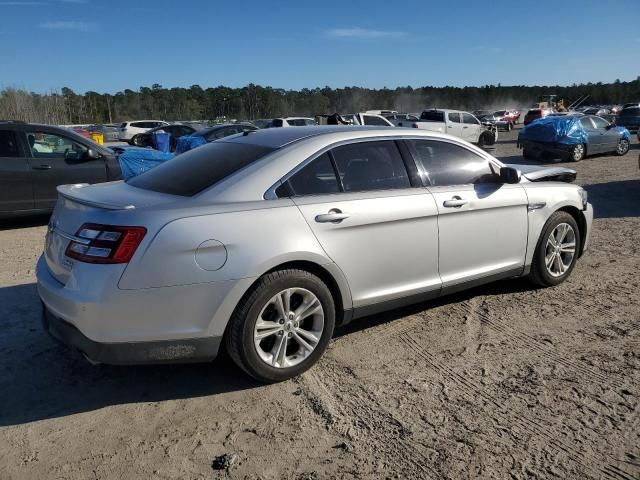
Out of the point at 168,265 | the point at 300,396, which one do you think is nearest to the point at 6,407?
the point at 168,265

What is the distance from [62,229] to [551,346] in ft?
10.9

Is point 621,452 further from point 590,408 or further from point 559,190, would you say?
point 559,190

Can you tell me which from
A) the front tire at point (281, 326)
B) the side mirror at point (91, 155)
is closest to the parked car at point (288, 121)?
the side mirror at point (91, 155)

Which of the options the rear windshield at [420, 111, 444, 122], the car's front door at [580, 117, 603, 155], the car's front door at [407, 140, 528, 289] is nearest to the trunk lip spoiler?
the car's front door at [407, 140, 528, 289]

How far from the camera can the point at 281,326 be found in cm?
328

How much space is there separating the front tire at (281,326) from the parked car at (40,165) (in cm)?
589

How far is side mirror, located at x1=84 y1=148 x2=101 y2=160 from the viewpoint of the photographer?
322 inches

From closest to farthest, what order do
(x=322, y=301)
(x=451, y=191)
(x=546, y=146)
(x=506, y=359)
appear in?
(x=322, y=301) → (x=506, y=359) → (x=451, y=191) → (x=546, y=146)

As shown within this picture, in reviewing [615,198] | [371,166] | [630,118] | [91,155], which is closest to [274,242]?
[371,166]

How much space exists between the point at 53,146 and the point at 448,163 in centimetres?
636

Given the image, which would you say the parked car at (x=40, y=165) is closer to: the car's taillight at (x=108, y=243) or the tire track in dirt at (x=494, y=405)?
the car's taillight at (x=108, y=243)

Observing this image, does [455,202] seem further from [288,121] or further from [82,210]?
[288,121]

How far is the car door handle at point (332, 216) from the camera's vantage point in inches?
133

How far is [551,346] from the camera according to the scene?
3.82 m
